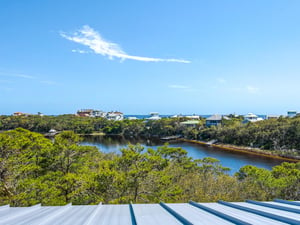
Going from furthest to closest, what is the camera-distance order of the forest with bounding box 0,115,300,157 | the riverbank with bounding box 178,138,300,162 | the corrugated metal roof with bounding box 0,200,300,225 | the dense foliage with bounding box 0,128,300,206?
the forest with bounding box 0,115,300,157, the riverbank with bounding box 178,138,300,162, the dense foliage with bounding box 0,128,300,206, the corrugated metal roof with bounding box 0,200,300,225

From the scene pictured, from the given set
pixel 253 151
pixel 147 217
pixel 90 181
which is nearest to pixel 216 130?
pixel 253 151

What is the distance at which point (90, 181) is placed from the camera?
6.53 meters

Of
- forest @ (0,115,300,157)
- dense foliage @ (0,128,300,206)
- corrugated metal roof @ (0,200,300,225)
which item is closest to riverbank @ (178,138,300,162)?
forest @ (0,115,300,157)

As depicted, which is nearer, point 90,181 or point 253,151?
point 90,181

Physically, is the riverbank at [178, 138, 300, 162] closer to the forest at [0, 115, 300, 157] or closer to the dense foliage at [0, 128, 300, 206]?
the forest at [0, 115, 300, 157]

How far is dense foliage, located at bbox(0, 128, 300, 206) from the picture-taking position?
6.38 metres

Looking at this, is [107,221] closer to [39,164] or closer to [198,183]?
[39,164]

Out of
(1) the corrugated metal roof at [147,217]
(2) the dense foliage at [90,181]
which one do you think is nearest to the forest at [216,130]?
(2) the dense foliage at [90,181]

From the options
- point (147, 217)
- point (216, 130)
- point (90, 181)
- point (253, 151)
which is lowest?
point (253, 151)

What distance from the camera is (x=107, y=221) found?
285 centimetres

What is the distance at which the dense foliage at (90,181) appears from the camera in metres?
6.38

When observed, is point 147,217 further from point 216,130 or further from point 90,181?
point 216,130

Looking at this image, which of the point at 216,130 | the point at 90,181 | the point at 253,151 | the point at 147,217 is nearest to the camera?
the point at 147,217

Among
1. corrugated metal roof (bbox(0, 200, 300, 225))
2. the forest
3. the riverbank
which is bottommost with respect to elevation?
the riverbank
